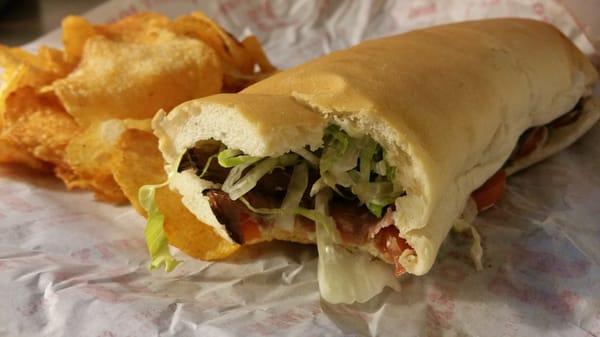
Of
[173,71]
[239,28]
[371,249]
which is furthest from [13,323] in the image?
[239,28]

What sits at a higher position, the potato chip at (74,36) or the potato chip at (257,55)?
the potato chip at (74,36)

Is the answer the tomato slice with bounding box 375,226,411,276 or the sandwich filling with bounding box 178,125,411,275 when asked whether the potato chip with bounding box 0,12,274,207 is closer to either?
the sandwich filling with bounding box 178,125,411,275

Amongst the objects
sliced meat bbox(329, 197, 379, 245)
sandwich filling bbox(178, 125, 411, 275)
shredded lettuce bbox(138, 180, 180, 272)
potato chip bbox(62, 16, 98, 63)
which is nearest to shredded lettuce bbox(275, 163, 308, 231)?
sandwich filling bbox(178, 125, 411, 275)

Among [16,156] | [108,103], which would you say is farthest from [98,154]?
[16,156]

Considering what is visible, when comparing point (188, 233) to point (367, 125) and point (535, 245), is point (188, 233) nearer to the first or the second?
point (367, 125)

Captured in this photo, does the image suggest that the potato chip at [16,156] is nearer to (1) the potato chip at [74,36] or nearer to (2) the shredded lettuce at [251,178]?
(1) the potato chip at [74,36]

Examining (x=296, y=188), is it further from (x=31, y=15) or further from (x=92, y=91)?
(x=31, y=15)

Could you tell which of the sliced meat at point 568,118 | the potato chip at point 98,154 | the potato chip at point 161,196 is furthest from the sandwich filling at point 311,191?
the sliced meat at point 568,118
